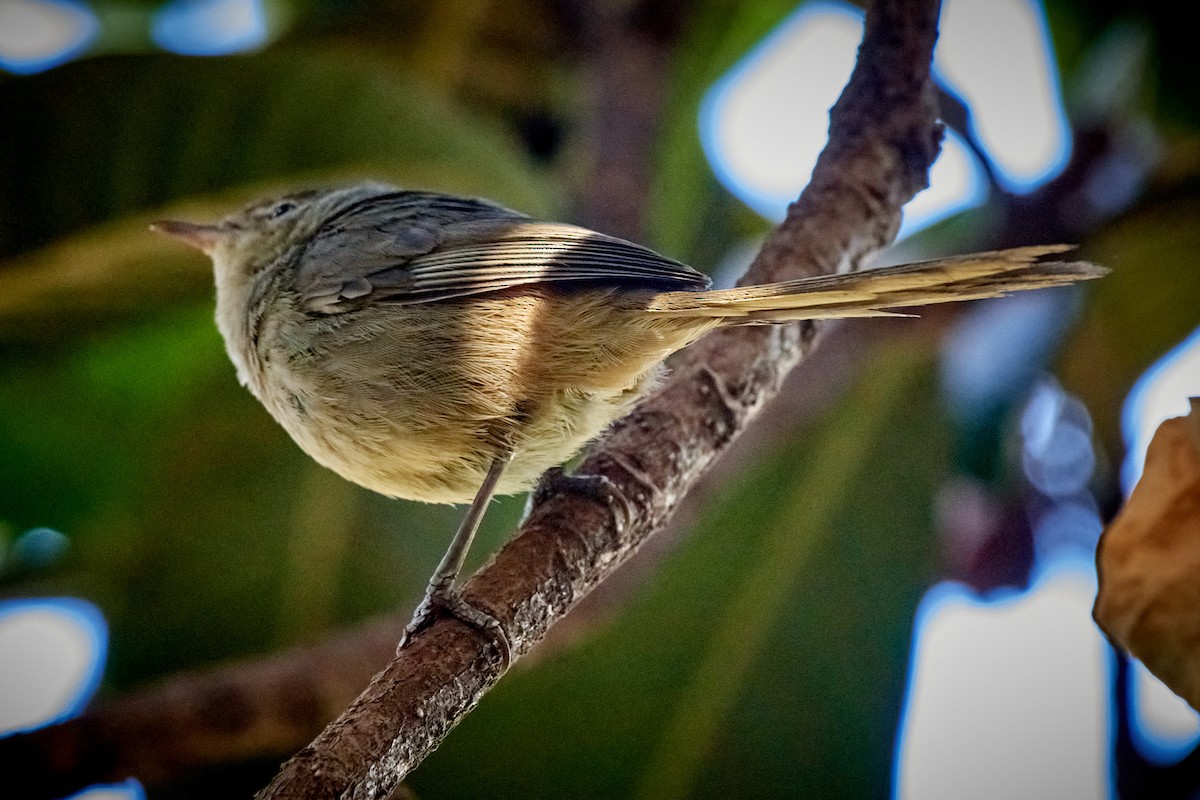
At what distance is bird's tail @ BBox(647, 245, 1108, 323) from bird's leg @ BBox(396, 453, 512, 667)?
2.48ft

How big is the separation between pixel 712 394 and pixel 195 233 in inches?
78.8

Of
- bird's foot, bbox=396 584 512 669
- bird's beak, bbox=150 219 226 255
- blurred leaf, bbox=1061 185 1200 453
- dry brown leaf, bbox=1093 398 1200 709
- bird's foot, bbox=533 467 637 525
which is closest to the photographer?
dry brown leaf, bbox=1093 398 1200 709

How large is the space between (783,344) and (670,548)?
4.26 ft

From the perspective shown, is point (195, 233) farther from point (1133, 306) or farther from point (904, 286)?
point (1133, 306)

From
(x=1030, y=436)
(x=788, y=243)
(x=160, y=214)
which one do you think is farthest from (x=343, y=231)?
(x=1030, y=436)

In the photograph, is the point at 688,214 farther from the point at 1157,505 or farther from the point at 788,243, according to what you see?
the point at 1157,505

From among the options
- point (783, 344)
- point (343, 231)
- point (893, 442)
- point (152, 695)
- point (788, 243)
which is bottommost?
point (152, 695)

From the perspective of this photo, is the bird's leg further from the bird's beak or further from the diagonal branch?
the bird's beak

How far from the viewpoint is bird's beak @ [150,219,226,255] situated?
355 cm

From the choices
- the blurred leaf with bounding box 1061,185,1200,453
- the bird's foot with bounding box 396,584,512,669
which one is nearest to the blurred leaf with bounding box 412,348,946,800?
the blurred leaf with bounding box 1061,185,1200,453

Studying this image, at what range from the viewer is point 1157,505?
1.88 m

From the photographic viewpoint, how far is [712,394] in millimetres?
2561

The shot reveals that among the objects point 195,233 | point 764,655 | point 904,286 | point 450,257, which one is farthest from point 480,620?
point 195,233

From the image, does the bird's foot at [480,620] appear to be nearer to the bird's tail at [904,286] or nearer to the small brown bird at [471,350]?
the small brown bird at [471,350]
